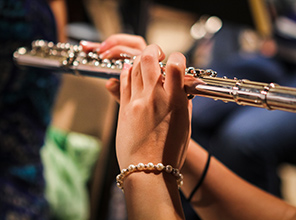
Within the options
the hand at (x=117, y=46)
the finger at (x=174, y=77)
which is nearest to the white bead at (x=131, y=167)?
the finger at (x=174, y=77)

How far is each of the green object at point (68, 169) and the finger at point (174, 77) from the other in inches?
24.5

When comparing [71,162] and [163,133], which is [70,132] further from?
[163,133]

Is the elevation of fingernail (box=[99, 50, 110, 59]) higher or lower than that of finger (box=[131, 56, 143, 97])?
lower

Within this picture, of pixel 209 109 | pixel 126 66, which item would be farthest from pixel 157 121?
pixel 209 109

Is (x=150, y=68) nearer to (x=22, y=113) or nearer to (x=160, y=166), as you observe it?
(x=160, y=166)

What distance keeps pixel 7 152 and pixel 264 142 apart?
0.74 m

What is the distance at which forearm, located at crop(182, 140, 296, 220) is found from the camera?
628 mm

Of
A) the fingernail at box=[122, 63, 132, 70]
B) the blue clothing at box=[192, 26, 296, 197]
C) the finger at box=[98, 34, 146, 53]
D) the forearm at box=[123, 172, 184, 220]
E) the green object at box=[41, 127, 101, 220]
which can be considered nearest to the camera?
the forearm at box=[123, 172, 184, 220]

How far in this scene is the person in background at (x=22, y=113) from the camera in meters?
0.86

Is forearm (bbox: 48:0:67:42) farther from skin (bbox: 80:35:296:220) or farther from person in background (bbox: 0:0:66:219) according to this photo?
skin (bbox: 80:35:296:220)

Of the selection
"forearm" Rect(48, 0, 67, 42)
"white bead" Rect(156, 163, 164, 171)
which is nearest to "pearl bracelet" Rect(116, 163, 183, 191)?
"white bead" Rect(156, 163, 164, 171)

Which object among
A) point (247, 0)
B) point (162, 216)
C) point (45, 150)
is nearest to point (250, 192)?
point (162, 216)

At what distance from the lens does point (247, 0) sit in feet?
4.00

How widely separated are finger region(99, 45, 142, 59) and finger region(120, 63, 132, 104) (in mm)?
81
